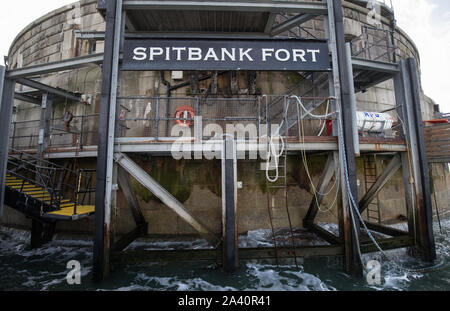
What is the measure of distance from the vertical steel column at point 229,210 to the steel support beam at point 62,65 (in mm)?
4682

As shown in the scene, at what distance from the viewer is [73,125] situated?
→ 914 centimetres

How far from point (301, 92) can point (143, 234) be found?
861 cm

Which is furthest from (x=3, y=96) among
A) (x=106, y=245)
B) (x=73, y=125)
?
(x=106, y=245)

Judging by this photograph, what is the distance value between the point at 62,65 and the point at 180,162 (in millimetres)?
4843

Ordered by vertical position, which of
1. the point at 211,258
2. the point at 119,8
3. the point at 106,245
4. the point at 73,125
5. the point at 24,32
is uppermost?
the point at 24,32

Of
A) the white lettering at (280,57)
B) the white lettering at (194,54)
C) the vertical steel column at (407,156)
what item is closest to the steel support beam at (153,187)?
the white lettering at (194,54)

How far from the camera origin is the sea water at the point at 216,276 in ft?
16.0

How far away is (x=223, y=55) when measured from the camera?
5707mm

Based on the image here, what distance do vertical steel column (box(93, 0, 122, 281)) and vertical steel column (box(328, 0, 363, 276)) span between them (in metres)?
6.00

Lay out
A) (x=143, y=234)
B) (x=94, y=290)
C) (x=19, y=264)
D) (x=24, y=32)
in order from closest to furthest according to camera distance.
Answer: (x=94, y=290) < (x=19, y=264) < (x=143, y=234) < (x=24, y=32)

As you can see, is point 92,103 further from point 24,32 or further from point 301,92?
point 301,92

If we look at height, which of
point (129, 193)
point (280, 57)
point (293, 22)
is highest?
point (293, 22)

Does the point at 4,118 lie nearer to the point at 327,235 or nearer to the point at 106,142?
the point at 106,142

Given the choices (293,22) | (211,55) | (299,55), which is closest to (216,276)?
(211,55)
